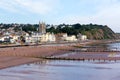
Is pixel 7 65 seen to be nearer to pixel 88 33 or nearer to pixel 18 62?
pixel 18 62

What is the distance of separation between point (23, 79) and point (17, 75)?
2.80m

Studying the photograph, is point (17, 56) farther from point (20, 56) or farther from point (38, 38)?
point (38, 38)

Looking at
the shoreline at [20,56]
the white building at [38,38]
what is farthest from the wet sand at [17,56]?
the white building at [38,38]

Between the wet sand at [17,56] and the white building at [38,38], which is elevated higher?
the white building at [38,38]

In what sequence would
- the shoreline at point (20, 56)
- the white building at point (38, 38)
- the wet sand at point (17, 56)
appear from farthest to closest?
the white building at point (38, 38) → the shoreline at point (20, 56) → the wet sand at point (17, 56)

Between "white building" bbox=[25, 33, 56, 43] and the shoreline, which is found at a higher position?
"white building" bbox=[25, 33, 56, 43]


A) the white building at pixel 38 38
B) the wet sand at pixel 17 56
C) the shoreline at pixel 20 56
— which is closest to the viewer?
the wet sand at pixel 17 56

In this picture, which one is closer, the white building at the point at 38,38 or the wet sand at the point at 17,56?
the wet sand at the point at 17,56

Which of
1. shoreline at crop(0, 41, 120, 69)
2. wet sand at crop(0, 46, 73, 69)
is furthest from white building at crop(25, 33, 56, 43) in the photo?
wet sand at crop(0, 46, 73, 69)

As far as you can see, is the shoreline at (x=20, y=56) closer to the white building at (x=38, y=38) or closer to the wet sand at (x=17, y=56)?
the wet sand at (x=17, y=56)

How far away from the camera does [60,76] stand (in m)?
29.1

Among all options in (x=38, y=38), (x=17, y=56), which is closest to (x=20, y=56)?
(x=17, y=56)

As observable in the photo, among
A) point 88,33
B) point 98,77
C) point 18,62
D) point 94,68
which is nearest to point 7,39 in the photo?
point 18,62

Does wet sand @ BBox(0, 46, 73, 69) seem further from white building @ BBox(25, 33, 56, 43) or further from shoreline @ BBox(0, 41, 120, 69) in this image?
white building @ BBox(25, 33, 56, 43)
